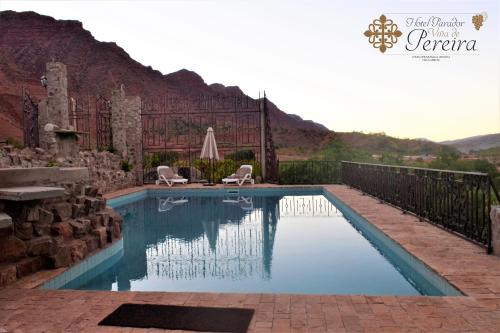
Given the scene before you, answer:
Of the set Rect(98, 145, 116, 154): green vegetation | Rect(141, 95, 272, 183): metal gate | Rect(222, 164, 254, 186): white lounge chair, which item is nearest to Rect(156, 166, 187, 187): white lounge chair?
Rect(141, 95, 272, 183): metal gate

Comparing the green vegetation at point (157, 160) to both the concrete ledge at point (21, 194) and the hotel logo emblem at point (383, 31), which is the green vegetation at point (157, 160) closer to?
the hotel logo emblem at point (383, 31)

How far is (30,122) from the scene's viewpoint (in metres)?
12.5

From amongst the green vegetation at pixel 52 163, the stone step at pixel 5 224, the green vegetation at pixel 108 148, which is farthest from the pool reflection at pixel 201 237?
the green vegetation at pixel 108 148

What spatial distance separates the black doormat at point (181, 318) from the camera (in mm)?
2811

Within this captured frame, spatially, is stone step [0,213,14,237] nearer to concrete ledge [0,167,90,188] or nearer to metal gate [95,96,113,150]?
concrete ledge [0,167,90,188]

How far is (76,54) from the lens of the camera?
46.2 m

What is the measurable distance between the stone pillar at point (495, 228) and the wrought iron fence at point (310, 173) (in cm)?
947

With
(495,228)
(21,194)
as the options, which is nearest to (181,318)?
(21,194)

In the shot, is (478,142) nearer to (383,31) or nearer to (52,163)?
(383,31)

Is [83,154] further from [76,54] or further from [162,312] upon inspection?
[76,54]

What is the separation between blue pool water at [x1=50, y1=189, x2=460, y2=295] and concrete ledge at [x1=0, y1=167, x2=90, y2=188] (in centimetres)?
111

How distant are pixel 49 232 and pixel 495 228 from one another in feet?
15.6

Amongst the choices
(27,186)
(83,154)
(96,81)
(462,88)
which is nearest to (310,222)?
(27,186)

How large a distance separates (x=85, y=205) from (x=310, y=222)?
422 centimetres
